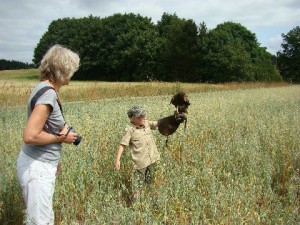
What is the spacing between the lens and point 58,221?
3.32m

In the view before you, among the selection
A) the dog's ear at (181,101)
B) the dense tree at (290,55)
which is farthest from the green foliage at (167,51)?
the dog's ear at (181,101)

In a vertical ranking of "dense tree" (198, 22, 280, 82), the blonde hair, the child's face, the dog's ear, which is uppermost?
"dense tree" (198, 22, 280, 82)

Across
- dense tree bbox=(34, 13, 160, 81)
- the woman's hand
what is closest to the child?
the woman's hand

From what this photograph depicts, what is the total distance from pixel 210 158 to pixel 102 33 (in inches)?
2237

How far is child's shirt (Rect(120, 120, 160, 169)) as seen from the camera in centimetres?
403

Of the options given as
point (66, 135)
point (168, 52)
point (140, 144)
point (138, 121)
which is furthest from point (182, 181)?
point (168, 52)

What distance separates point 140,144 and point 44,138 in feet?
5.85

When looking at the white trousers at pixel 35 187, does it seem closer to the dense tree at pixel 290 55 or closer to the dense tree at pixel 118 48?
the dense tree at pixel 118 48

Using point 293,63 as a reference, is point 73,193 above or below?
below

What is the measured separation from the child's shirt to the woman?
150 centimetres

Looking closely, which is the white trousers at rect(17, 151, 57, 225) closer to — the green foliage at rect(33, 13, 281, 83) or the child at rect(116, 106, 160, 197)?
the child at rect(116, 106, 160, 197)

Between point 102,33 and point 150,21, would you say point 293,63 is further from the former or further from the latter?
point 102,33

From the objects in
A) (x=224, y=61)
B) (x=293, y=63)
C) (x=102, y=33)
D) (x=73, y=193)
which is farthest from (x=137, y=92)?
(x=293, y=63)

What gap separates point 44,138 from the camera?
238cm
